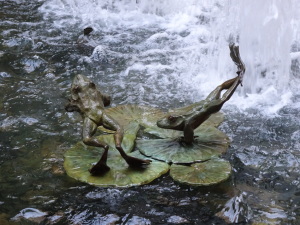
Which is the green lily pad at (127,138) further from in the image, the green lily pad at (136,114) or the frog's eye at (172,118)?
the frog's eye at (172,118)

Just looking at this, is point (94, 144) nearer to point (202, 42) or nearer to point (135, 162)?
point (135, 162)

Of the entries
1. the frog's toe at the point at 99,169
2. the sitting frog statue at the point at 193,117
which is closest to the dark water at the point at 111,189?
the frog's toe at the point at 99,169

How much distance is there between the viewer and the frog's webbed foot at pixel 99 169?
2.86m

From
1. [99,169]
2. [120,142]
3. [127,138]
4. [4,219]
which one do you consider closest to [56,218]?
[4,219]

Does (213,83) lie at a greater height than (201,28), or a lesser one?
lesser

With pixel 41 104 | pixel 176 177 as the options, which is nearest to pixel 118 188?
pixel 176 177

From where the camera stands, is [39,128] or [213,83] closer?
[39,128]

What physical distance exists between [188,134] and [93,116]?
71cm

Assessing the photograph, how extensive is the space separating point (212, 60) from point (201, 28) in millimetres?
1554

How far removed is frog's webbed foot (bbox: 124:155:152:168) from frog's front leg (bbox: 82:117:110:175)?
6.0 inches

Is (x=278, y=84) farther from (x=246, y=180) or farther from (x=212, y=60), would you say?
(x=246, y=180)

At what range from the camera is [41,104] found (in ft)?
13.8

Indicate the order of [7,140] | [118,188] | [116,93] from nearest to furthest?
[118,188] → [7,140] → [116,93]

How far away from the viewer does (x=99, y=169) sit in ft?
9.53
